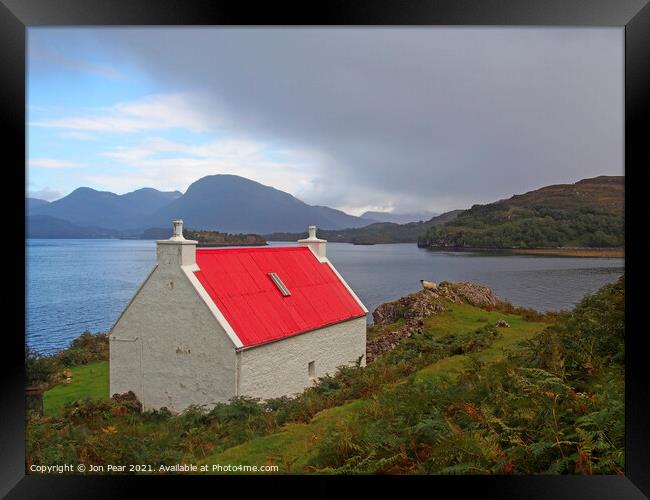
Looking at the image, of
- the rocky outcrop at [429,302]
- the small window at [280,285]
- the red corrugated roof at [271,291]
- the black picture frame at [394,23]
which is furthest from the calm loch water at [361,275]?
the rocky outcrop at [429,302]

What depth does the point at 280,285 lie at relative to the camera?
9781mm

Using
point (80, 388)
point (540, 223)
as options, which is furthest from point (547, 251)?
point (80, 388)

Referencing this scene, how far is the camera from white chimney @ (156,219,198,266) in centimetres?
824

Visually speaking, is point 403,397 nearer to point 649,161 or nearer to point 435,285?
point 649,161

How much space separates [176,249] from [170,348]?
1820 mm

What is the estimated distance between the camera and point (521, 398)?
5.54 metres

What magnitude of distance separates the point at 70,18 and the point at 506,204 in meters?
8.14

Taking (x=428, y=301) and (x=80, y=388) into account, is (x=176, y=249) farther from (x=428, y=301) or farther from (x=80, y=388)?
(x=428, y=301)

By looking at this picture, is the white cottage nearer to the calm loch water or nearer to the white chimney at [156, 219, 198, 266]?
the white chimney at [156, 219, 198, 266]

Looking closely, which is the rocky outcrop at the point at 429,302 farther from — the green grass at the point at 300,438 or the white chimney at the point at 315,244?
the green grass at the point at 300,438

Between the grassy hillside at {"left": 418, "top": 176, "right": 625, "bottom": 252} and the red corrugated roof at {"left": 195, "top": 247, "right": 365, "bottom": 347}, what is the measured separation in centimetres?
259

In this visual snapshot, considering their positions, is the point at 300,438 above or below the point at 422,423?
below

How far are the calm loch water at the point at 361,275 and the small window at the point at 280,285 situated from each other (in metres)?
2.28

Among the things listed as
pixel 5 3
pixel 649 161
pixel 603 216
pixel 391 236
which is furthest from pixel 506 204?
pixel 5 3
